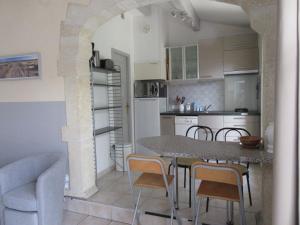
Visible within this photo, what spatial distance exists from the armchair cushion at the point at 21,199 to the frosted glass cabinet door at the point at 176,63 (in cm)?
343

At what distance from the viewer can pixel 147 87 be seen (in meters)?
4.72

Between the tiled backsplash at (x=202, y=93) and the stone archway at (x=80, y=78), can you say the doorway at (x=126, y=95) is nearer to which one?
the tiled backsplash at (x=202, y=93)

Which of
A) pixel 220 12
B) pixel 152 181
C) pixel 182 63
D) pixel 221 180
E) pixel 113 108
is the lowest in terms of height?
pixel 152 181

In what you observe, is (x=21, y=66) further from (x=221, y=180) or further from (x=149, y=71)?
(x=221, y=180)

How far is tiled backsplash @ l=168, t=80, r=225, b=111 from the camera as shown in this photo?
4906mm

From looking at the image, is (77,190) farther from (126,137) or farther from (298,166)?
(298,166)

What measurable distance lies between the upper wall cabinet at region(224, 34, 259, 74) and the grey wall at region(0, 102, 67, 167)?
124 inches

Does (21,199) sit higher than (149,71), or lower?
lower

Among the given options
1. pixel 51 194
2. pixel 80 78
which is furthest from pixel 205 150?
pixel 80 78

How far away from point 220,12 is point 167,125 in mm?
2251

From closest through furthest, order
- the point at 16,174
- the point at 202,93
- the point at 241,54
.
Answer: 1. the point at 16,174
2. the point at 241,54
3. the point at 202,93

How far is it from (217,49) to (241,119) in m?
1.42

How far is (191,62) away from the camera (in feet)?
15.5

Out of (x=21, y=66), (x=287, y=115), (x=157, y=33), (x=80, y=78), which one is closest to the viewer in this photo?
(x=287, y=115)
